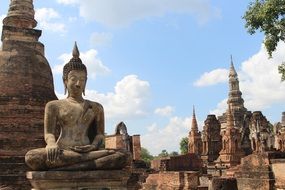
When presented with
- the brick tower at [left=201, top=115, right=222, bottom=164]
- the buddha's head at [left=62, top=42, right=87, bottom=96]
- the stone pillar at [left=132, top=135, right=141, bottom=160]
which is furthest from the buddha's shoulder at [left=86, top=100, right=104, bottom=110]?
the brick tower at [left=201, top=115, right=222, bottom=164]

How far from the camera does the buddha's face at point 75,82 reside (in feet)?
16.3

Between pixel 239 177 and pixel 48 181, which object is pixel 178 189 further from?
pixel 48 181

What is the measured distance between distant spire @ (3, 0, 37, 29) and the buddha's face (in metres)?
12.4

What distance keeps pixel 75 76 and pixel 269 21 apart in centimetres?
818

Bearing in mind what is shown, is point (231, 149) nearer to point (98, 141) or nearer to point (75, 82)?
point (98, 141)

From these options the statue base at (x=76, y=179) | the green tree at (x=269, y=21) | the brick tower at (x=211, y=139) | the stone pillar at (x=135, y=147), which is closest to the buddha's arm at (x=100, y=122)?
the statue base at (x=76, y=179)

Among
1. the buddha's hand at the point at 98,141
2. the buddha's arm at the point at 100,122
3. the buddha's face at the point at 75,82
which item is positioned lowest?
the buddha's hand at the point at 98,141

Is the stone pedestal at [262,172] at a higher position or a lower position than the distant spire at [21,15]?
lower

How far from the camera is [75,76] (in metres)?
4.99

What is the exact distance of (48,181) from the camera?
14.1 feet

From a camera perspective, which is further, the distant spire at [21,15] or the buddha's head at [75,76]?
the distant spire at [21,15]

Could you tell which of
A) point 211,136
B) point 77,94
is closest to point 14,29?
point 77,94

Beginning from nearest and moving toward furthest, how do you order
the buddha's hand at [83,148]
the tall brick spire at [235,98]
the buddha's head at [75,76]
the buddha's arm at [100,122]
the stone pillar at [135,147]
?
1. the buddha's hand at [83,148]
2. the buddha's head at [75,76]
3. the buddha's arm at [100,122]
4. the stone pillar at [135,147]
5. the tall brick spire at [235,98]

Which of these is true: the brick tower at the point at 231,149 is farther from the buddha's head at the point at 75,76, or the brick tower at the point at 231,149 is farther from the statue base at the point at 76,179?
the statue base at the point at 76,179
